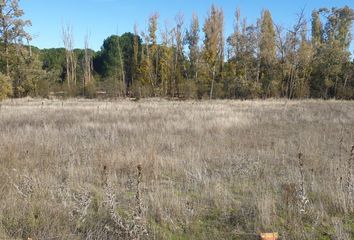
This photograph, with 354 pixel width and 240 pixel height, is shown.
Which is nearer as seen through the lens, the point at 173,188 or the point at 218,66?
the point at 173,188

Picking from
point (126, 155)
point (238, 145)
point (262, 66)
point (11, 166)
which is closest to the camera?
point (11, 166)

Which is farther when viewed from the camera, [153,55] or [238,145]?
[153,55]

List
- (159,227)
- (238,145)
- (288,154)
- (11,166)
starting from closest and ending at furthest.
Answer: (159,227), (11,166), (288,154), (238,145)

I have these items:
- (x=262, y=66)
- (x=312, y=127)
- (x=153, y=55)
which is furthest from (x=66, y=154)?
(x=153, y=55)

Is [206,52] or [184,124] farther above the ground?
[206,52]

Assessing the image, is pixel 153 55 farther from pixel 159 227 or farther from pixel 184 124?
pixel 159 227

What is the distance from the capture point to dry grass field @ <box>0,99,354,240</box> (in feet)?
10.3

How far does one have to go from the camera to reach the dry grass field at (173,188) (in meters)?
3.14

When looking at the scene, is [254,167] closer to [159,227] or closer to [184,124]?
[159,227]

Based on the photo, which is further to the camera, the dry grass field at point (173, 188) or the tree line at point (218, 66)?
the tree line at point (218, 66)

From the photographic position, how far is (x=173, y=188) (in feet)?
14.3

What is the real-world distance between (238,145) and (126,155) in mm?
2929

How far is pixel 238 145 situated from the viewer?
7441mm

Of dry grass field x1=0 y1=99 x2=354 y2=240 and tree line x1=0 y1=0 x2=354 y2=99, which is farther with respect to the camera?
tree line x1=0 y1=0 x2=354 y2=99
